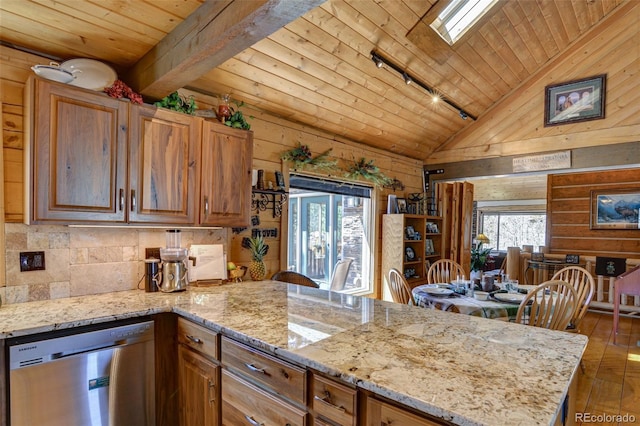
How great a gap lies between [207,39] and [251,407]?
1818 mm

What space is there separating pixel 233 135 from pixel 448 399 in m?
2.34

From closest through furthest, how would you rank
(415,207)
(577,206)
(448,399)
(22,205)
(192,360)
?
1. (448,399)
2. (192,360)
3. (22,205)
4. (415,207)
5. (577,206)

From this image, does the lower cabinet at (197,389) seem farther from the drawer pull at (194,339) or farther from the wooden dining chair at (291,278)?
the wooden dining chair at (291,278)

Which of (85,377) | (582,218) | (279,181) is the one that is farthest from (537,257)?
(85,377)

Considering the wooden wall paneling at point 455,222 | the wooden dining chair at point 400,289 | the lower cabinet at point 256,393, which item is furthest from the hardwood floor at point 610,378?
the lower cabinet at point 256,393

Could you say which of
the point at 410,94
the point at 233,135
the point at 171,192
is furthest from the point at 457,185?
the point at 171,192

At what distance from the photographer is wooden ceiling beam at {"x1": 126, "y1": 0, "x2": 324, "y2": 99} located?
1.54 metres

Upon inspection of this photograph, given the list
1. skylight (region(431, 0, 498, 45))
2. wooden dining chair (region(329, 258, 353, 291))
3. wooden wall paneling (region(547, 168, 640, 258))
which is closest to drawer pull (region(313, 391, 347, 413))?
wooden dining chair (region(329, 258, 353, 291))

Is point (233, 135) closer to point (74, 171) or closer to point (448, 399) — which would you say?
point (74, 171)

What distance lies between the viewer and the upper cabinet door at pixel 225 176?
2572 mm

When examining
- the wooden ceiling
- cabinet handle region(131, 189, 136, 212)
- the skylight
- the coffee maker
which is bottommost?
the coffee maker

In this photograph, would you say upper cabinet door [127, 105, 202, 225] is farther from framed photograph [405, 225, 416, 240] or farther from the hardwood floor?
framed photograph [405, 225, 416, 240]

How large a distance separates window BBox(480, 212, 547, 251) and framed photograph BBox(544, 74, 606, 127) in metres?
7.20

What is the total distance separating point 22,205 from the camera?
6.80 ft
